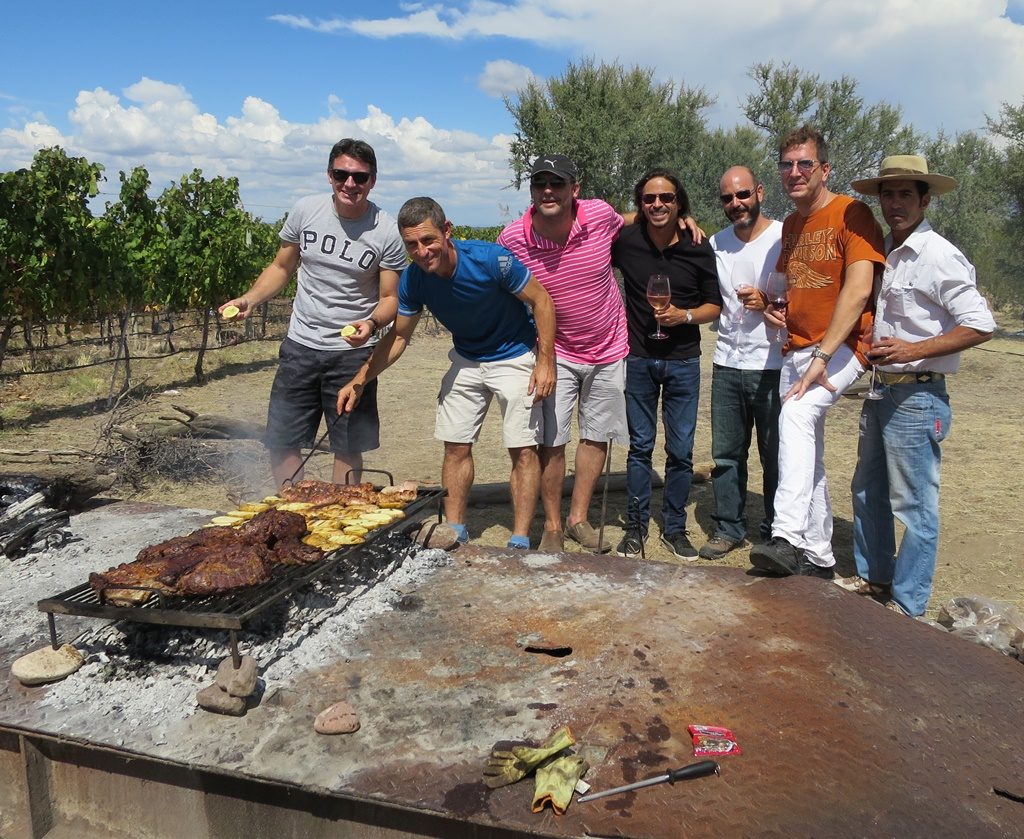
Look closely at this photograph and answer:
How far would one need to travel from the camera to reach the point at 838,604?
3238mm

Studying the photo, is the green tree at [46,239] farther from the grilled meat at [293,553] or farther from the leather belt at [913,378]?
the leather belt at [913,378]

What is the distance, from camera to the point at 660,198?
4.89m

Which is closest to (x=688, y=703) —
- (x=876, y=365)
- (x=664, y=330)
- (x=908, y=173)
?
(x=876, y=365)

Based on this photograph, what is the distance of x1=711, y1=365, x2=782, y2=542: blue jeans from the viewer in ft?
16.6

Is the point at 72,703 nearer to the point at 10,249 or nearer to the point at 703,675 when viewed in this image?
the point at 703,675

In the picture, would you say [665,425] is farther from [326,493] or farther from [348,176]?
[348,176]

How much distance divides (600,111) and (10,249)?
70.7ft

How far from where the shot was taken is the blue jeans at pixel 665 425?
5.26 m

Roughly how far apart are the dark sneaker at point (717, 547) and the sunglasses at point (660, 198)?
220 cm

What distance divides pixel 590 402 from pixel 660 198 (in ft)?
4.29

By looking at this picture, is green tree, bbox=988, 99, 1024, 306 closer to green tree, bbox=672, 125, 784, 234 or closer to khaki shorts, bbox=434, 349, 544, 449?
green tree, bbox=672, 125, 784, 234

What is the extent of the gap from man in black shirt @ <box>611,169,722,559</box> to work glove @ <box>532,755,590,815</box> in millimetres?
3091

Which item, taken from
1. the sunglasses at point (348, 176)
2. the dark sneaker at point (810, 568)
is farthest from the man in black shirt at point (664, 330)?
the sunglasses at point (348, 176)

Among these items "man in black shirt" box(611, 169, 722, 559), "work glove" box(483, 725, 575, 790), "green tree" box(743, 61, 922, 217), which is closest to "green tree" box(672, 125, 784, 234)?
"green tree" box(743, 61, 922, 217)
